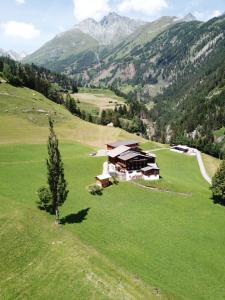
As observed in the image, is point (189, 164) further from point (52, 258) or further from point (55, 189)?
point (52, 258)

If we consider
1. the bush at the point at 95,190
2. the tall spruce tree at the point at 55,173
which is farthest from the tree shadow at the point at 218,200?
the tall spruce tree at the point at 55,173

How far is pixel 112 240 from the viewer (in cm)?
6200

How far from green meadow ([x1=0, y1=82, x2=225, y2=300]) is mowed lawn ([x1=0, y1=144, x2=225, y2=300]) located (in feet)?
0.45

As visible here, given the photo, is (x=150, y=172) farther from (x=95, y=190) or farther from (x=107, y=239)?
(x=107, y=239)

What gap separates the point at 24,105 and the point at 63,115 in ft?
66.7

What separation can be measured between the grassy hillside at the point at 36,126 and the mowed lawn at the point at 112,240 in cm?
3205

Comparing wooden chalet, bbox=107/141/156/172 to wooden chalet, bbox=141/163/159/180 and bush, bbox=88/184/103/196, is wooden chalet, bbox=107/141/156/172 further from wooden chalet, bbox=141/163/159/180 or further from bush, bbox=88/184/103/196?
bush, bbox=88/184/103/196

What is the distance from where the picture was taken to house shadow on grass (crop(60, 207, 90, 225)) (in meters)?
68.2

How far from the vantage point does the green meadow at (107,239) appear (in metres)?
42.7

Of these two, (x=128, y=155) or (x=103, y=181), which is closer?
(x=103, y=181)

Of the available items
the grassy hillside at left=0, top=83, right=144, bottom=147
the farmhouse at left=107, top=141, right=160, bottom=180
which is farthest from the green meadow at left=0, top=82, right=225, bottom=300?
the grassy hillside at left=0, top=83, right=144, bottom=147

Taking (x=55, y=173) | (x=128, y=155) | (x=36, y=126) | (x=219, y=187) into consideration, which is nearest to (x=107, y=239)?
(x=55, y=173)

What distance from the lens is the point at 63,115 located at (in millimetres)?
177625

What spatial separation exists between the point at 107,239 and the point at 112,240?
896 millimetres
